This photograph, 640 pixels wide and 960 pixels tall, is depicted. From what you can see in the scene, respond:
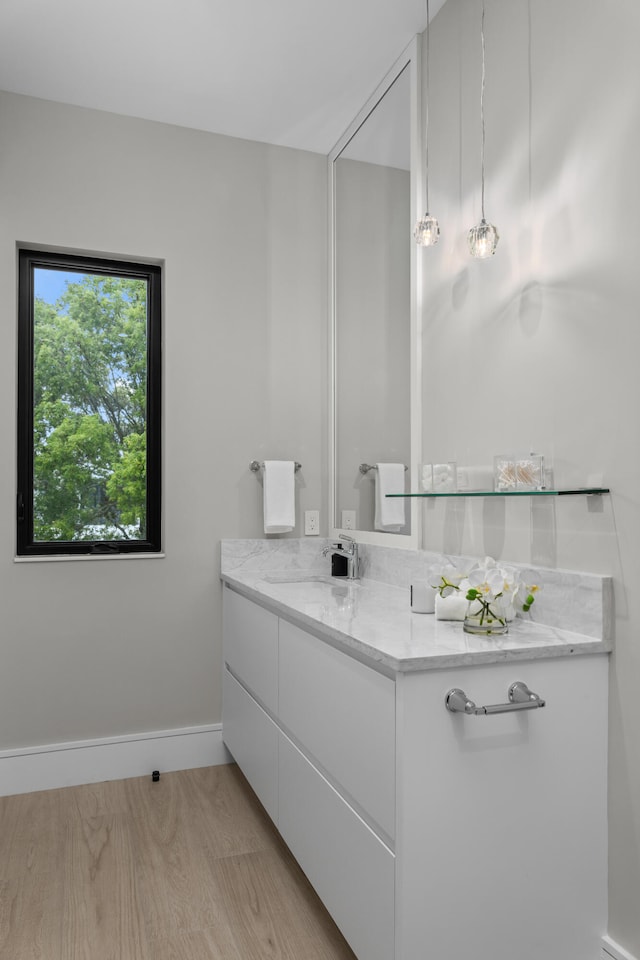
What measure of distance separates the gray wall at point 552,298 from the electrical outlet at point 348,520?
0.58 metres

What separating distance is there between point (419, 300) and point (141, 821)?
2019 millimetres

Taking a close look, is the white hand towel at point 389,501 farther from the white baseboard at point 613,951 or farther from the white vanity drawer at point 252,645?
the white baseboard at point 613,951

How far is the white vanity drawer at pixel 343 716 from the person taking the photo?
4.40 ft

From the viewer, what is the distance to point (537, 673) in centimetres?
140

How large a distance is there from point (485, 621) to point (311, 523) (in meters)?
1.50

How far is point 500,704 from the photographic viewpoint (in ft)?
4.47

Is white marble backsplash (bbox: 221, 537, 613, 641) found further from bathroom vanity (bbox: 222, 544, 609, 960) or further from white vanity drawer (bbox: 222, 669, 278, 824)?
white vanity drawer (bbox: 222, 669, 278, 824)

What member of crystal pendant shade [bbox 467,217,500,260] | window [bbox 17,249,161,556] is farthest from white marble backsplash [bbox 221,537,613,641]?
crystal pendant shade [bbox 467,217,500,260]

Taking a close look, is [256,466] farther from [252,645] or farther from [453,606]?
[453,606]

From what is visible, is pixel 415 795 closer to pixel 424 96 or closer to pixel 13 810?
pixel 13 810

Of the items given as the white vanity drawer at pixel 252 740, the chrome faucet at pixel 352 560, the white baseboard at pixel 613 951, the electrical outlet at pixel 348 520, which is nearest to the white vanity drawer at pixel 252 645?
the white vanity drawer at pixel 252 740

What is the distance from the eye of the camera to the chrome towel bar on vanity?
1289 mm

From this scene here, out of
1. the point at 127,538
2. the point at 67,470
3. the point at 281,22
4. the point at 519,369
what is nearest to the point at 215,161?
the point at 281,22

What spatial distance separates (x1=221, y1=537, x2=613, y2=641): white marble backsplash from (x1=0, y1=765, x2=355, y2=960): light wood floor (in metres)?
0.89
